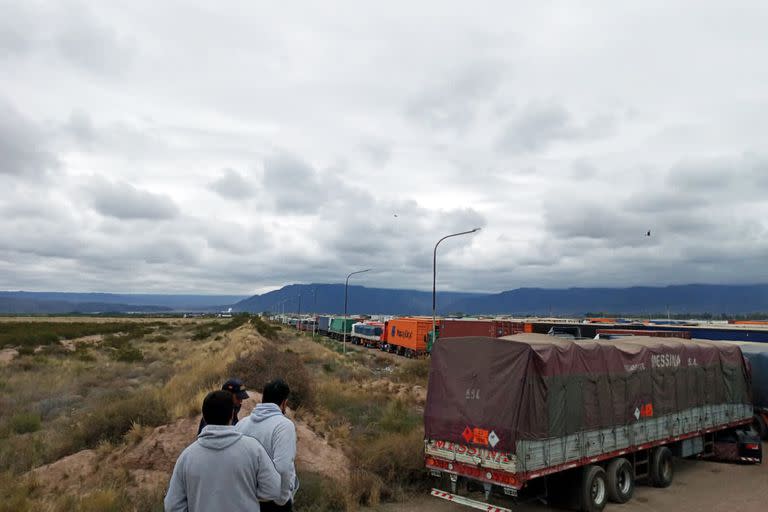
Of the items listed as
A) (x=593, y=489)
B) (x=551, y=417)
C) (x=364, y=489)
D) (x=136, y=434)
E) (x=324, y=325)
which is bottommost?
(x=324, y=325)

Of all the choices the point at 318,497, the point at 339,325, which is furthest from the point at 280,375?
the point at 339,325

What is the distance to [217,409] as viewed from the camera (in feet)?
13.4

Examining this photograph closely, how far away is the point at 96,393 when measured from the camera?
72.0 feet

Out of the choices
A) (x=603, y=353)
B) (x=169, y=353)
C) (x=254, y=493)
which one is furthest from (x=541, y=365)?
(x=169, y=353)

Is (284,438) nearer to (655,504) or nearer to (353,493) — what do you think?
(353,493)

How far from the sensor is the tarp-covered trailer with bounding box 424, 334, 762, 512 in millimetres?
9305

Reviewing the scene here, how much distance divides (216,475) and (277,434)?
5.00 ft

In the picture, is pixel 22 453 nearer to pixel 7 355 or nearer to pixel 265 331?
pixel 7 355

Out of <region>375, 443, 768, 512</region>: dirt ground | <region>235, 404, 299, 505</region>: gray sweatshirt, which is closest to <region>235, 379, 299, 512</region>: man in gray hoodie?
<region>235, 404, 299, 505</region>: gray sweatshirt

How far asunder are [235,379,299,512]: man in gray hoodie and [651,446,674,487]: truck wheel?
10.1m

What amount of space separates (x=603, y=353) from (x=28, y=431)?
16.0 m

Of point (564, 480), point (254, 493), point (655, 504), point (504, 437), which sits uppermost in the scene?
point (254, 493)

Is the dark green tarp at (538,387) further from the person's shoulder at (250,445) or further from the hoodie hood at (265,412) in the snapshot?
the person's shoulder at (250,445)

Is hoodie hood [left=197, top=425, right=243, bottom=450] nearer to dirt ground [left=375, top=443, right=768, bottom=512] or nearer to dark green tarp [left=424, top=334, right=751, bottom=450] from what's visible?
dark green tarp [left=424, top=334, right=751, bottom=450]
